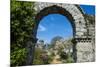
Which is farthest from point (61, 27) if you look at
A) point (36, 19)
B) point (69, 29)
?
point (36, 19)

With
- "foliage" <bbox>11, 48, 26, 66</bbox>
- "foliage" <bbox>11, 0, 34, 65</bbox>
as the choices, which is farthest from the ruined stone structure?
"foliage" <bbox>11, 48, 26, 66</bbox>

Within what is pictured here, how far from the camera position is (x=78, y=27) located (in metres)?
2.61

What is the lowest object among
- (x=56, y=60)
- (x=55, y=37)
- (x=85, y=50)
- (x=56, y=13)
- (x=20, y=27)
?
(x=56, y=60)

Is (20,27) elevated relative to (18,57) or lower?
elevated

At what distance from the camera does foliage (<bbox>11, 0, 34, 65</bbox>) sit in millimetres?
2357

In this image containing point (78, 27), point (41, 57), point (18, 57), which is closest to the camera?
point (18, 57)

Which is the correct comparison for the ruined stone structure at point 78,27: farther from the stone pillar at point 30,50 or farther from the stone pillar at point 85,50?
the stone pillar at point 30,50

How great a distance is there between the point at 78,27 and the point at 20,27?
671mm

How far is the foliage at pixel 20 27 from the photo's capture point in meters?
2.36

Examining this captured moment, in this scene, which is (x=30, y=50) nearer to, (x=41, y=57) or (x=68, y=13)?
(x=41, y=57)

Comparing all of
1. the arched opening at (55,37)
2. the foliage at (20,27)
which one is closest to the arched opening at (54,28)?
Result: the arched opening at (55,37)

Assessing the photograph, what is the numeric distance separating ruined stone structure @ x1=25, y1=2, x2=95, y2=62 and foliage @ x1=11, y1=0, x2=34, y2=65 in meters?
0.17

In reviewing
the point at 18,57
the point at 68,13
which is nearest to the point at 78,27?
the point at 68,13

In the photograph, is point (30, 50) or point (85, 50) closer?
point (30, 50)
